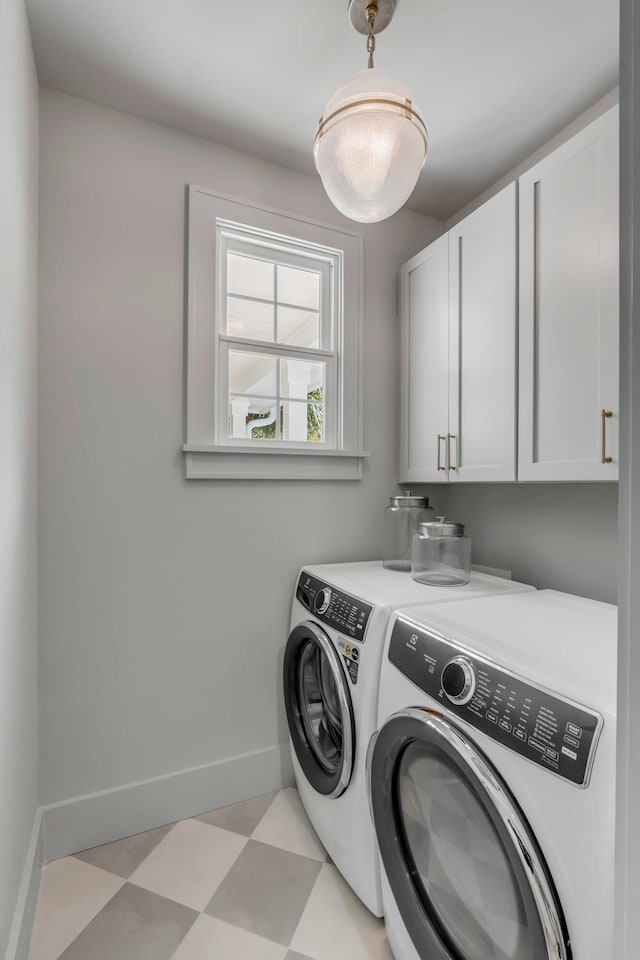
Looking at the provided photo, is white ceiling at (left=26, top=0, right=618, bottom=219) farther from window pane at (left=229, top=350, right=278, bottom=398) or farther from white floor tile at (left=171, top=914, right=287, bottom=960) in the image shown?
white floor tile at (left=171, top=914, right=287, bottom=960)

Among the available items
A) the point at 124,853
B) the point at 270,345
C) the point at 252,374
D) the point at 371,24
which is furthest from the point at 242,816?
the point at 371,24

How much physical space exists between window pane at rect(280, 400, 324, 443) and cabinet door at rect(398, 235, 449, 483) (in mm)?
386

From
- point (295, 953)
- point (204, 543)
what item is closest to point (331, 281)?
point (204, 543)

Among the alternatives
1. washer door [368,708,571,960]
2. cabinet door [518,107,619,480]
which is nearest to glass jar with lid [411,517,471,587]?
cabinet door [518,107,619,480]

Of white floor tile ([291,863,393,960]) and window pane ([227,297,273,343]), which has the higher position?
window pane ([227,297,273,343])

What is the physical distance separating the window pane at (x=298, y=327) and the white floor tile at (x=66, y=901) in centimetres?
201

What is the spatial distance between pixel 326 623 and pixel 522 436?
886 mm

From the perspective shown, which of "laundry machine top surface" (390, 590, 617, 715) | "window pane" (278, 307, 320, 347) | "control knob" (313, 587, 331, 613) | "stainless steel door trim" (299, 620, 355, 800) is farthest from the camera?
"window pane" (278, 307, 320, 347)

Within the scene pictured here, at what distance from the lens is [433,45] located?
4.81ft

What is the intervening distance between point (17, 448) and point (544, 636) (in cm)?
140

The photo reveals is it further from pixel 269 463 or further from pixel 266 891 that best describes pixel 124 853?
pixel 269 463

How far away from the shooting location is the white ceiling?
4.49ft

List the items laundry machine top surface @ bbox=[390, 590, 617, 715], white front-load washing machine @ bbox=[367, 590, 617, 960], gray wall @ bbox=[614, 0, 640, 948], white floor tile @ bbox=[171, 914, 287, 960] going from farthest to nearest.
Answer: white floor tile @ bbox=[171, 914, 287, 960] → laundry machine top surface @ bbox=[390, 590, 617, 715] → white front-load washing machine @ bbox=[367, 590, 617, 960] → gray wall @ bbox=[614, 0, 640, 948]

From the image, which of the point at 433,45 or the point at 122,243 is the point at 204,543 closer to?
the point at 122,243
